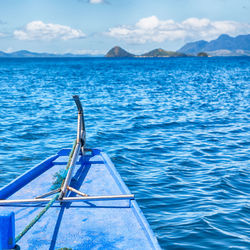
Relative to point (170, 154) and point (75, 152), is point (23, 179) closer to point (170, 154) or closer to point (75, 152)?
point (75, 152)

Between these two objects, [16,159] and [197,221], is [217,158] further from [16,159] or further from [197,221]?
[16,159]

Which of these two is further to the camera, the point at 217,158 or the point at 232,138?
the point at 232,138

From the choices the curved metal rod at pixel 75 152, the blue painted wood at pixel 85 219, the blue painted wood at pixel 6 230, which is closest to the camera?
the blue painted wood at pixel 6 230

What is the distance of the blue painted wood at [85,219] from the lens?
486 centimetres

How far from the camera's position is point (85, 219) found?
18.5ft

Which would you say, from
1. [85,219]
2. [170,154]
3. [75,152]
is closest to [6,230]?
[85,219]

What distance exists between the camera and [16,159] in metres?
12.5

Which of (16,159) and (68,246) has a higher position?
(68,246)

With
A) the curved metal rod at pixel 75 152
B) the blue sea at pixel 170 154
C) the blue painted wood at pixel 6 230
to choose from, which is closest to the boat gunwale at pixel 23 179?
the curved metal rod at pixel 75 152

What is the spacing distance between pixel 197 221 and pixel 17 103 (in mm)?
23883

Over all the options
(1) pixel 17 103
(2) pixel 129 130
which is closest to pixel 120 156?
(2) pixel 129 130

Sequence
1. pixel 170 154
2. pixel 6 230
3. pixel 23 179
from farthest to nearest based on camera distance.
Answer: pixel 170 154 < pixel 23 179 < pixel 6 230

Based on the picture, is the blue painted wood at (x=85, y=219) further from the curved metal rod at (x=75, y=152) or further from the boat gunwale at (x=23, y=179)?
the curved metal rod at (x=75, y=152)

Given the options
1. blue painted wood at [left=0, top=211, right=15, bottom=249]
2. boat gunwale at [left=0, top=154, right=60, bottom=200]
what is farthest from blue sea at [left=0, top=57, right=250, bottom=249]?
blue painted wood at [left=0, top=211, right=15, bottom=249]
